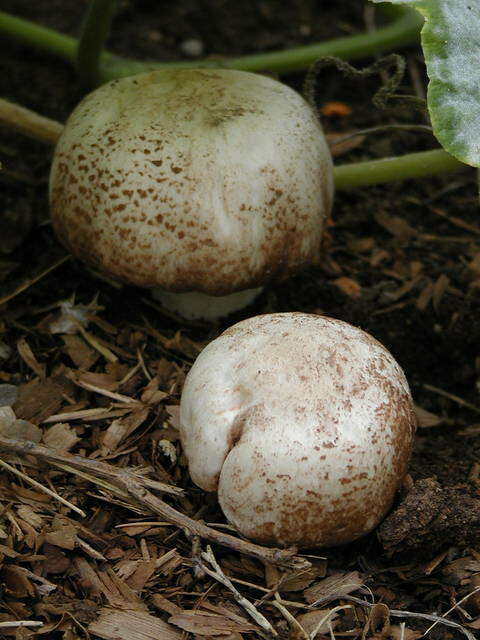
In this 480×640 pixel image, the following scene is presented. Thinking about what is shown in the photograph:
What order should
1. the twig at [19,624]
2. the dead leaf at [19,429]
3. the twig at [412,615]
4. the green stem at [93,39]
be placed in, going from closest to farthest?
the twig at [19,624] < the twig at [412,615] < the dead leaf at [19,429] < the green stem at [93,39]

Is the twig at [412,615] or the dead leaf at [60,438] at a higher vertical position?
the dead leaf at [60,438]

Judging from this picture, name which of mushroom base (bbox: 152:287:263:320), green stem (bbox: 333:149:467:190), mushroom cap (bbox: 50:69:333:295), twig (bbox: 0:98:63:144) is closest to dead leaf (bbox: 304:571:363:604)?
mushroom cap (bbox: 50:69:333:295)

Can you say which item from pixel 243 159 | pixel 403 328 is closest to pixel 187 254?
pixel 243 159

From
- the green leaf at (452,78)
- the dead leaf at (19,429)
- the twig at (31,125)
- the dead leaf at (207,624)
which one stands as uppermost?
the green leaf at (452,78)

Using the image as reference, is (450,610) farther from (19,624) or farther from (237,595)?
(19,624)

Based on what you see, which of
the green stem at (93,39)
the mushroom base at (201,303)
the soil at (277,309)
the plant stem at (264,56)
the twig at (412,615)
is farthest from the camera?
the plant stem at (264,56)

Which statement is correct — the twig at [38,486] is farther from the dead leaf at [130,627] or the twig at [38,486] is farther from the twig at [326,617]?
the twig at [326,617]

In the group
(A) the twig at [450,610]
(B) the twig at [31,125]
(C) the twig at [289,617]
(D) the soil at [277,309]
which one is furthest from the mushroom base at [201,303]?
(A) the twig at [450,610]
